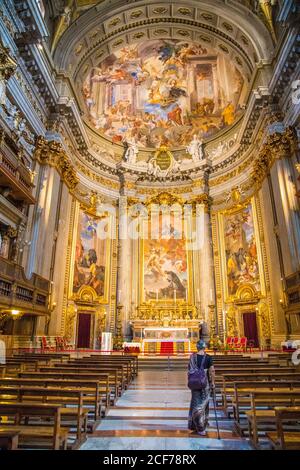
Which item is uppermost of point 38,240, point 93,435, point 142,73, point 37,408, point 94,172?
point 142,73

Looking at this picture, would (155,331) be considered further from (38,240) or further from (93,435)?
(93,435)

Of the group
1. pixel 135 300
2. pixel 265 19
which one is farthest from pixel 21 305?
pixel 265 19

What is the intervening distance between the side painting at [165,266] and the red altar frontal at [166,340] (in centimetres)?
293

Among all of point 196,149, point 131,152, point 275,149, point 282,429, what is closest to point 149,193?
point 131,152

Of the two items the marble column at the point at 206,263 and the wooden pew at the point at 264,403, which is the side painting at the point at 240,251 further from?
the wooden pew at the point at 264,403

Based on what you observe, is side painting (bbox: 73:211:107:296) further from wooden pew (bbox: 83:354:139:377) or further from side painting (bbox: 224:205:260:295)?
wooden pew (bbox: 83:354:139:377)

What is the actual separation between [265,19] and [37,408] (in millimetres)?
20821

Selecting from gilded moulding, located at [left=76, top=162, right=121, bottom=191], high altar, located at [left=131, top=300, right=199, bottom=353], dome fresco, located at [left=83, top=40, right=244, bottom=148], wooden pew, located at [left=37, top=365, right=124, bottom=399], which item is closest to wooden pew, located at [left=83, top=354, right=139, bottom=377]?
wooden pew, located at [left=37, top=365, right=124, bottom=399]

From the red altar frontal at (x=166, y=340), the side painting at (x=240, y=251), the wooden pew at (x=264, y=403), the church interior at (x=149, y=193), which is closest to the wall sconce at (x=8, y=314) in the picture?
the church interior at (x=149, y=193)

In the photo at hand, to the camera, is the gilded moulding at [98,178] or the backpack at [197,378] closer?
the backpack at [197,378]

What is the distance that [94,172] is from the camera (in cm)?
2231

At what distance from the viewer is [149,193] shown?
24.2m

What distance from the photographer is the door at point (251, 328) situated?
17672 millimetres

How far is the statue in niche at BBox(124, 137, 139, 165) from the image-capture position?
78.9 ft
